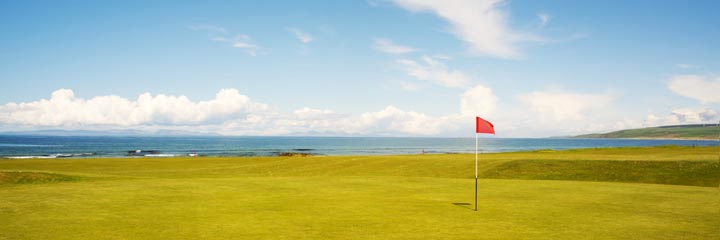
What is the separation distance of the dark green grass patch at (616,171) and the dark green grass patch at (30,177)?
25291 mm

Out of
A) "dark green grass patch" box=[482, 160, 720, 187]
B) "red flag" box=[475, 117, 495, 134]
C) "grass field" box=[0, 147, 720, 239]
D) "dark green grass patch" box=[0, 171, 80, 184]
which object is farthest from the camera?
"dark green grass patch" box=[482, 160, 720, 187]

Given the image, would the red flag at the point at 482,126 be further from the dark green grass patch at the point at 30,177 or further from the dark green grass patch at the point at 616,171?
the dark green grass patch at the point at 30,177

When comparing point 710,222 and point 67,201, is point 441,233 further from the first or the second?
point 67,201

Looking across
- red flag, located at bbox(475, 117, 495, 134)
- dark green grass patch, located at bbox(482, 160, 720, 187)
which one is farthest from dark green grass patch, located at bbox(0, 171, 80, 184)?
dark green grass patch, located at bbox(482, 160, 720, 187)

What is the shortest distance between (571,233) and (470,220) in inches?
104

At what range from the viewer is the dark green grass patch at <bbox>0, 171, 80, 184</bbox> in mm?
23056

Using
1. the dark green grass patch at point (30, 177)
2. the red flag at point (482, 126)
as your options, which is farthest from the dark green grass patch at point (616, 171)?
the dark green grass patch at point (30, 177)

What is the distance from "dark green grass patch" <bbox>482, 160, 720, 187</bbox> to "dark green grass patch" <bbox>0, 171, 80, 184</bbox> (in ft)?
83.0

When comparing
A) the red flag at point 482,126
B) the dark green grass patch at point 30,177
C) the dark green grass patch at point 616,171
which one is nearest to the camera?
the red flag at point 482,126

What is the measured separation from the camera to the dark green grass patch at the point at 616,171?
26.3 metres

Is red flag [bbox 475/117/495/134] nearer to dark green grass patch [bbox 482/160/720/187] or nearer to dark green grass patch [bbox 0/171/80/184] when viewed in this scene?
dark green grass patch [bbox 482/160/720/187]

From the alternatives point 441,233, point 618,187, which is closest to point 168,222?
point 441,233

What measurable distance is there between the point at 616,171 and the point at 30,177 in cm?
3332

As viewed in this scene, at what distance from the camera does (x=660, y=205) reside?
15.6 meters
